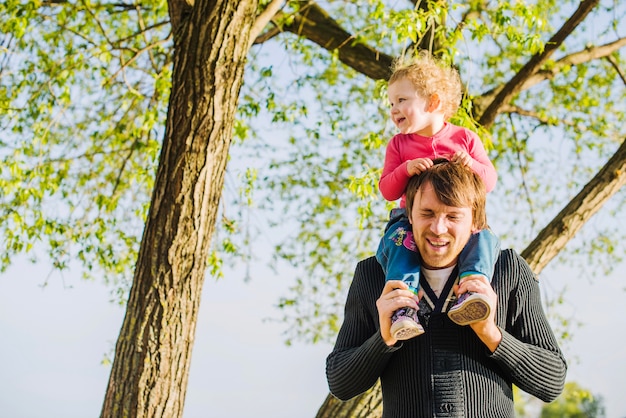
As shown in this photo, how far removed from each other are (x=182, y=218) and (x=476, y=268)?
3.21m

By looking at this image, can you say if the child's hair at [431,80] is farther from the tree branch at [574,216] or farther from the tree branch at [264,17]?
the tree branch at [574,216]

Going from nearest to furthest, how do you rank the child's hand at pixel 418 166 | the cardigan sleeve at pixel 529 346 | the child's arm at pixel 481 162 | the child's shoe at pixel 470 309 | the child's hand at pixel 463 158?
the child's shoe at pixel 470 309, the cardigan sleeve at pixel 529 346, the child's hand at pixel 418 166, the child's hand at pixel 463 158, the child's arm at pixel 481 162

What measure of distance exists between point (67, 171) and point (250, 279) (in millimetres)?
2323

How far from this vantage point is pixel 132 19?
10.0 metres

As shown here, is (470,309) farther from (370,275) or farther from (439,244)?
(370,275)

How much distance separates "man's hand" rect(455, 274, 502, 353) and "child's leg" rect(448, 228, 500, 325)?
20 millimetres

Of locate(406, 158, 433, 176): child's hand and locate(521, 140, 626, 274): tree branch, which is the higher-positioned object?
locate(521, 140, 626, 274): tree branch

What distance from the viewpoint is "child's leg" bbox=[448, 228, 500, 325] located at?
2.07m

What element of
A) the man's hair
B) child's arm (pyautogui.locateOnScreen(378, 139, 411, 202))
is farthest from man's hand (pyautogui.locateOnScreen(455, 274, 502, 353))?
child's arm (pyautogui.locateOnScreen(378, 139, 411, 202))

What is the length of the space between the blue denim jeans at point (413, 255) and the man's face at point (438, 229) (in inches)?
1.2

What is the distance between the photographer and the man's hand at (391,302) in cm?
213

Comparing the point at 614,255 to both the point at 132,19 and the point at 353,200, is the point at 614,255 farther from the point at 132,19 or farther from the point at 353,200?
the point at 132,19

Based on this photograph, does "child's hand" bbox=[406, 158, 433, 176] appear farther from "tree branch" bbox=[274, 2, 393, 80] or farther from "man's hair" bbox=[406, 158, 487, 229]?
"tree branch" bbox=[274, 2, 393, 80]

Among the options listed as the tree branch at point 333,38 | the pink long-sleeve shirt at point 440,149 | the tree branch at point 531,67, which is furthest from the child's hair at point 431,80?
the tree branch at point 333,38
